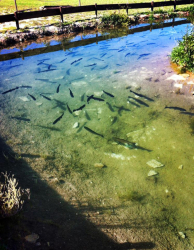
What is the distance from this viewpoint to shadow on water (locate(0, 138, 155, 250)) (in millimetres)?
2344

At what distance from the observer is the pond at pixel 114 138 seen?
2934 millimetres

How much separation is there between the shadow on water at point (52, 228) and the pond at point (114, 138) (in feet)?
0.40

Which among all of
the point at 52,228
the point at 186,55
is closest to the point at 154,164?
the point at 52,228

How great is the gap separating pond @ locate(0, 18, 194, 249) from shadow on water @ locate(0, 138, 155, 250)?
0.40 ft

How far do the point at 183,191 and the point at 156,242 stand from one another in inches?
43.2

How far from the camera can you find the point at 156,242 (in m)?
2.54

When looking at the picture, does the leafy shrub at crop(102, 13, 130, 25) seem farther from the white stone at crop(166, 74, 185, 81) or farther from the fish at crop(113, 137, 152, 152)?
Result: the fish at crop(113, 137, 152, 152)

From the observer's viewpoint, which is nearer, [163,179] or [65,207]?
[65,207]

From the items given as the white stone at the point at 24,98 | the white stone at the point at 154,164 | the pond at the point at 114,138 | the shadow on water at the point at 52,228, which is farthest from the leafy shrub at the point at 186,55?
the shadow on water at the point at 52,228

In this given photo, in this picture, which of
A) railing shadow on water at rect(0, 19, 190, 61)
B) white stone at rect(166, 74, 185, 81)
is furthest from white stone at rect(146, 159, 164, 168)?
railing shadow on water at rect(0, 19, 190, 61)

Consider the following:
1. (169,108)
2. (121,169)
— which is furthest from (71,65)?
(121,169)

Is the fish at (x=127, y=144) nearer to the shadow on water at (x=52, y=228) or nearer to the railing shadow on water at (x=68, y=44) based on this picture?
the shadow on water at (x=52, y=228)

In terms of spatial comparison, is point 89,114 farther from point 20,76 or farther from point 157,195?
point 20,76

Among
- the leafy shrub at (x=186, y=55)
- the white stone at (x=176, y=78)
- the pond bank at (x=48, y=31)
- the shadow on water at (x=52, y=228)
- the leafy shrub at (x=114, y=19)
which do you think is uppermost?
the leafy shrub at (x=114, y=19)
